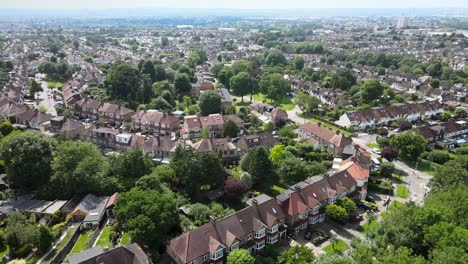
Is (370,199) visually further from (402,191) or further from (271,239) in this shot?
(271,239)

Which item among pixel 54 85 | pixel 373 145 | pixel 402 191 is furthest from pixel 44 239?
pixel 54 85

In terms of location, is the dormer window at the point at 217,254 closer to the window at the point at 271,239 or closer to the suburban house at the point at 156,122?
the window at the point at 271,239

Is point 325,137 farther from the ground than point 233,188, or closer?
closer

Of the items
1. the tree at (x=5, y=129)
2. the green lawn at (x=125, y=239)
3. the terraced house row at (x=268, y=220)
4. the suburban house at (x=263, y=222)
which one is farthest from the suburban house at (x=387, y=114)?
the tree at (x=5, y=129)

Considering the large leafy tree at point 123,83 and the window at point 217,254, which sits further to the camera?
the large leafy tree at point 123,83

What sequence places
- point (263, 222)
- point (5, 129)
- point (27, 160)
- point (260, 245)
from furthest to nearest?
point (5, 129) → point (27, 160) → point (263, 222) → point (260, 245)

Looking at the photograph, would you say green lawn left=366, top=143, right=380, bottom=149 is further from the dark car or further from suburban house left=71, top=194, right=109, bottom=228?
suburban house left=71, top=194, right=109, bottom=228

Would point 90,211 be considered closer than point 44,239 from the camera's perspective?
No

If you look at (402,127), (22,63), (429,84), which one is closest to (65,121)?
(402,127)
